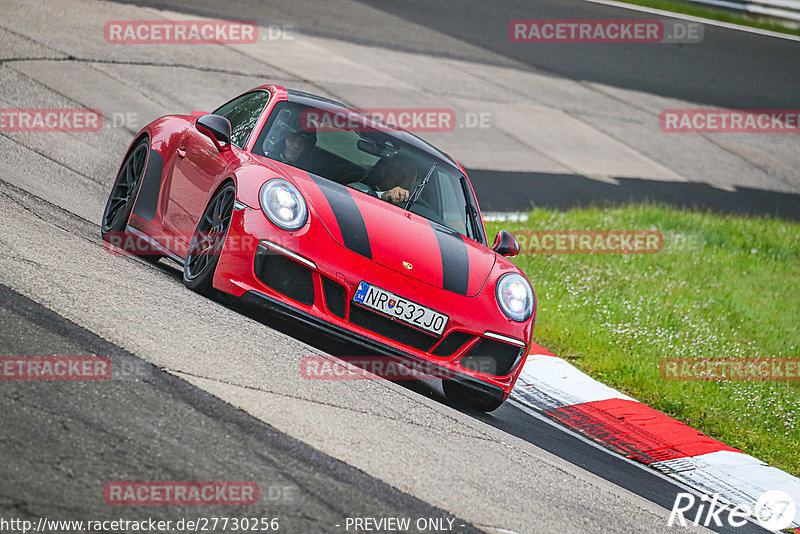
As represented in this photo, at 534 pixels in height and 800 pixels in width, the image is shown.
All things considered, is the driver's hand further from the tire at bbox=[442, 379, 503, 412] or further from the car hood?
the tire at bbox=[442, 379, 503, 412]

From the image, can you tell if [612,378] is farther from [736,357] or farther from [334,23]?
[334,23]

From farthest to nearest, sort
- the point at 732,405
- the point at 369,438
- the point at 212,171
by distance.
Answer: the point at 732,405 → the point at 212,171 → the point at 369,438

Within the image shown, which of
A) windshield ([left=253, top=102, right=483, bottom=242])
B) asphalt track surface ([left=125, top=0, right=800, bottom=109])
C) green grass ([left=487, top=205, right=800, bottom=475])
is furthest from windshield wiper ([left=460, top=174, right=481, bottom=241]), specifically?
asphalt track surface ([left=125, top=0, right=800, bottom=109])

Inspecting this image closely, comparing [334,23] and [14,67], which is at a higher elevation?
[334,23]

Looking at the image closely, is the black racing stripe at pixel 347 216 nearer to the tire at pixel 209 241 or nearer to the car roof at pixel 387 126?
the tire at pixel 209 241

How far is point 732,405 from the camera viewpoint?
755 centimetres

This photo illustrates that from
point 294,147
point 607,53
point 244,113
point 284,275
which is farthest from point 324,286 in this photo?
point 607,53

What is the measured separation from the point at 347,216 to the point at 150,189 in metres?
1.88

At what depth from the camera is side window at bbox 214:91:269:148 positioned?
21.6ft

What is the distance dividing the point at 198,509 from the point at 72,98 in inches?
349

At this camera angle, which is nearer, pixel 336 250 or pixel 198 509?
pixel 198 509

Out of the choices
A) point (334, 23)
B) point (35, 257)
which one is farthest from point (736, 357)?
point (334, 23)

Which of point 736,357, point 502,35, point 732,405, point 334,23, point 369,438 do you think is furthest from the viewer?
point 502,35

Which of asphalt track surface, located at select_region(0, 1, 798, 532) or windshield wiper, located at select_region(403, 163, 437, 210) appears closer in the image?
asphalt track surface, located at select_region(0, 1, 798, 532)
